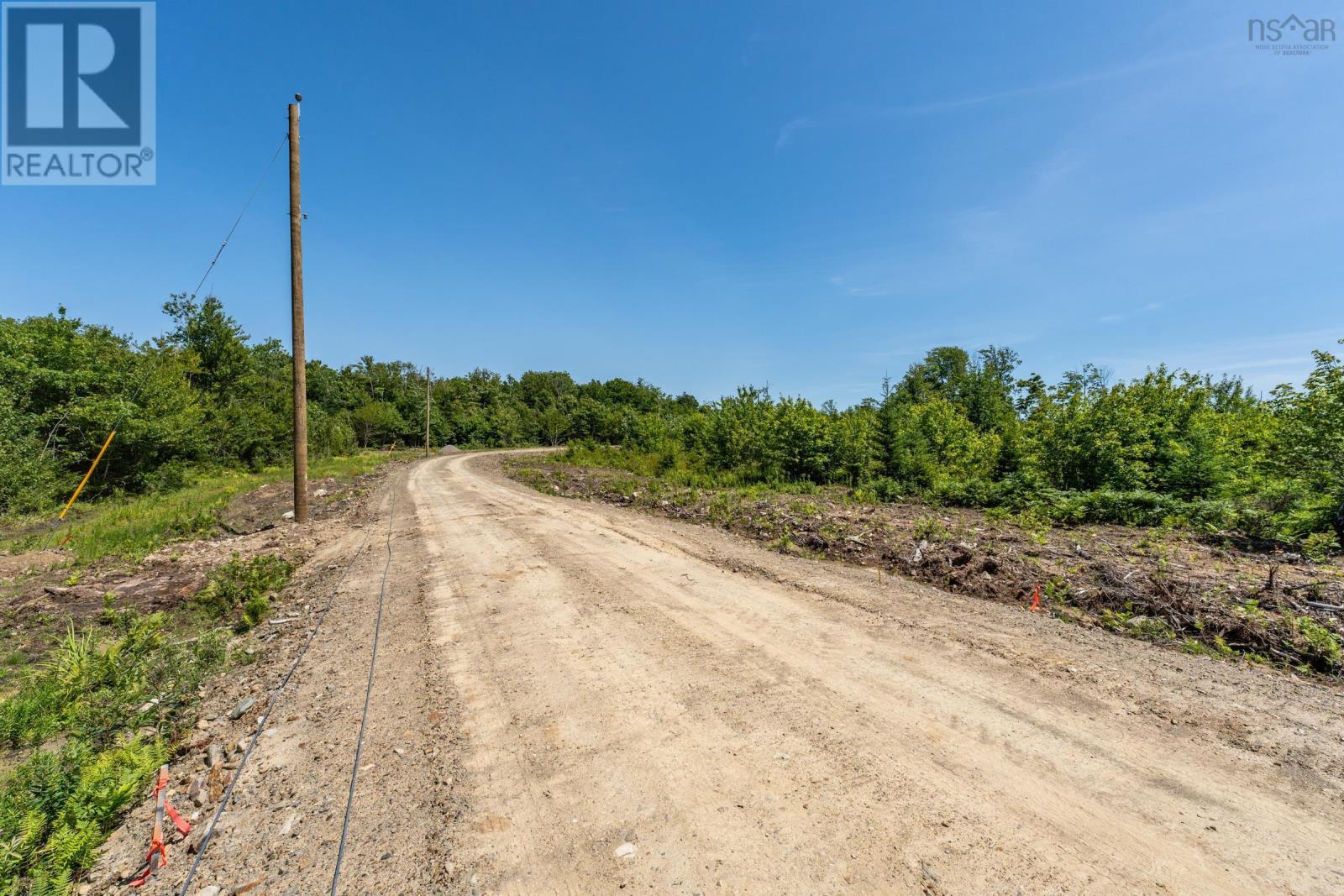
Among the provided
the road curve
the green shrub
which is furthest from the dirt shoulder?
the green shrub

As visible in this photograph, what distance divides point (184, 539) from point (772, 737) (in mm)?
13641

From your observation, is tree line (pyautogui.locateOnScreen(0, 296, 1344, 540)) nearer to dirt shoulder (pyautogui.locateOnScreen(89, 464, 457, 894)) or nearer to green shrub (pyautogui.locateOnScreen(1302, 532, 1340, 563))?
green shrub (pyautogui.locateOnScreen(1302, 532, 1340, 563))

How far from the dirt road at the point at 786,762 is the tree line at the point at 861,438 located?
9555mm

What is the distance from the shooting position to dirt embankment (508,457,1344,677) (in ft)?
17.0

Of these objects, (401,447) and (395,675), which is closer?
(395,675)

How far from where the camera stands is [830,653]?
4809 millimetres

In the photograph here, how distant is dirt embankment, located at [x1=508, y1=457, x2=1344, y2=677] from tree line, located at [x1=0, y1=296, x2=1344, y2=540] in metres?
2.32

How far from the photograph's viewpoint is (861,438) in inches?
755

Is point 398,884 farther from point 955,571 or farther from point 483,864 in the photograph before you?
point 955,571

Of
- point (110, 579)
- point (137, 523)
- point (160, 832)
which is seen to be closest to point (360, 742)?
point (160, 832)

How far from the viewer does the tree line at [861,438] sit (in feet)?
35.1

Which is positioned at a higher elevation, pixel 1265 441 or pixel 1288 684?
pixel 1265 441

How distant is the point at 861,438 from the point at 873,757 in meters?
17.2

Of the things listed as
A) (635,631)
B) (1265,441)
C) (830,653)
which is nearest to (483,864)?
(635,631)
